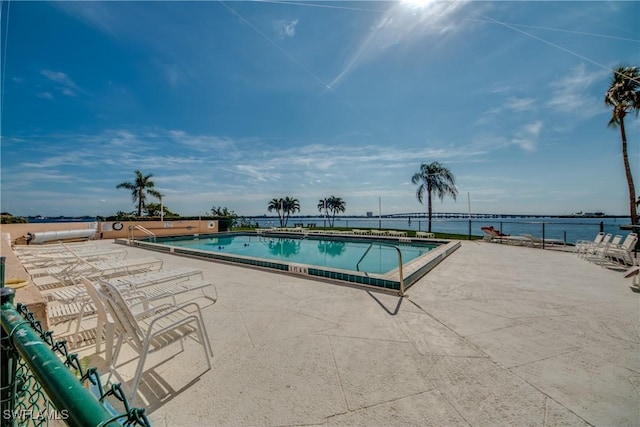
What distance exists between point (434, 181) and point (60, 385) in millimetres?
19118

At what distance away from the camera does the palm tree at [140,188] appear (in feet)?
84.0

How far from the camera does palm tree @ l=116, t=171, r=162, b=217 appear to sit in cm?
2561

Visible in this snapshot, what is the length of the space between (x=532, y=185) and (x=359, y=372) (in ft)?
94.4

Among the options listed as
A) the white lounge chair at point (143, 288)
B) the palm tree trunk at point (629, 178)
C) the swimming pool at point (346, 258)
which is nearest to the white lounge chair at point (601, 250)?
the swimming pool at point (346, 258)

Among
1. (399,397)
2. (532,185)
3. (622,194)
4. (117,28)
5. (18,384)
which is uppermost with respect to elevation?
(117,28)

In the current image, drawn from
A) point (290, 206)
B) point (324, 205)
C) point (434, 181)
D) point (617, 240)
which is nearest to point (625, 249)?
point (617, 240)

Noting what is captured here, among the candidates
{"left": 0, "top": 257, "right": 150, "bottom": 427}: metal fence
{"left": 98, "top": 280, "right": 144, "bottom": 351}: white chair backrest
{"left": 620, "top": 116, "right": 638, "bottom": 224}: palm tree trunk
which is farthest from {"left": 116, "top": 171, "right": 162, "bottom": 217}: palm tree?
{"left": 620, "top": 116, "right": 638, "bottom": 224}: palm tree trunk

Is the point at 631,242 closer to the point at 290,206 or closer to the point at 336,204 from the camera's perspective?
the point at 290,206

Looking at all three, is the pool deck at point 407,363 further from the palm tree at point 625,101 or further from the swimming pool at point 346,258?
the palm tree at point 625,101

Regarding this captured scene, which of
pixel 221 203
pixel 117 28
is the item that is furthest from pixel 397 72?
pixel 221 203

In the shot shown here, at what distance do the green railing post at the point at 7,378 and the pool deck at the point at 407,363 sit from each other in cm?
88

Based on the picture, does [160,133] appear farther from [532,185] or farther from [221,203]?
[532,185]

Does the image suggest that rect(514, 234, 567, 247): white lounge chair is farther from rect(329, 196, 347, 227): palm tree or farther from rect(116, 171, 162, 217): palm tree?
rect(329, 196, 347, 227): palm tree

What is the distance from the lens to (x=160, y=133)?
18.5 metres
